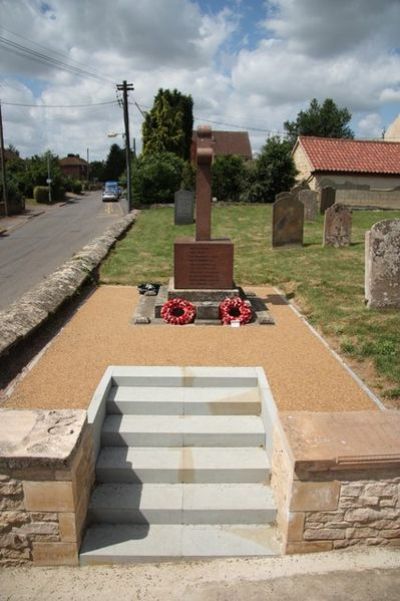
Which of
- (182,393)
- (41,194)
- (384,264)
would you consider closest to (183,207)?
(384,264)

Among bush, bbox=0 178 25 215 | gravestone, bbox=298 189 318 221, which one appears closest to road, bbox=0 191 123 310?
bush, bbox=0 178 25 215

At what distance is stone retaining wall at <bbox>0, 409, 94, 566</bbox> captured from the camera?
11.5ft

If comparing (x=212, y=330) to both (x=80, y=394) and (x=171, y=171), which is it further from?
(x=171, y=171)

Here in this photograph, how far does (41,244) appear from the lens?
822 inches

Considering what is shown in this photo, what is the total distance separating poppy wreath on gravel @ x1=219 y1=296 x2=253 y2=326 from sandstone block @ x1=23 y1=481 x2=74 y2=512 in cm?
500

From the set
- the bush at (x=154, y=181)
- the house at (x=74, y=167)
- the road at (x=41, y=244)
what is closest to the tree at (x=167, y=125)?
the bush at (x=154, y=181)

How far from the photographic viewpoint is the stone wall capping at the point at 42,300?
22.4 feet

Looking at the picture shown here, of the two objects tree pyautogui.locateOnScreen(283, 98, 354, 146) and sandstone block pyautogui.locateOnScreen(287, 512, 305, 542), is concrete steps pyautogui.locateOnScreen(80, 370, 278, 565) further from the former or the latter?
tree pyautogui.locateOnScreen(283, 98, 354, 146)

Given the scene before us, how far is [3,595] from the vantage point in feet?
11.3

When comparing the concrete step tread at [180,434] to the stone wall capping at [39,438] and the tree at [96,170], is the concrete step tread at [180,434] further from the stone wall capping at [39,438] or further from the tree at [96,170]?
the tree at [96,170]

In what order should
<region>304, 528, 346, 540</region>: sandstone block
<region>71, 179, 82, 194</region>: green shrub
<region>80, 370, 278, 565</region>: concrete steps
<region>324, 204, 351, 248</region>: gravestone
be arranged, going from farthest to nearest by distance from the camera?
<region>71, 179, 82, 194</region>: green shrub
<region>324, 204, 351, 248</region>: gravestone
<region>80, 370, 278, 565</region>: concrete steps
<region>304, 528, 346, 540</region>: sandstone block

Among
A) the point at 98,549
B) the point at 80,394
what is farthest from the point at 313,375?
the point at 98,549

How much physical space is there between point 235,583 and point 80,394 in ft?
9.10

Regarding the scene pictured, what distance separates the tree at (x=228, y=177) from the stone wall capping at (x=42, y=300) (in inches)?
848
